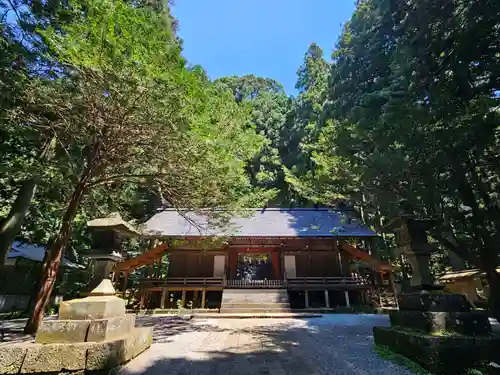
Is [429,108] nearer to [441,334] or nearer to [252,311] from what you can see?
[441,334]

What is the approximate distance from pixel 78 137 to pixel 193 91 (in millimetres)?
Result: 2975

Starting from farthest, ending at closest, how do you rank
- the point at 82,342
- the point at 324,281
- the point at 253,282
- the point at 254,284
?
1. the point at 253,282
2. the point at 254,284
3. the point at 324,281
4. the point at 82,342

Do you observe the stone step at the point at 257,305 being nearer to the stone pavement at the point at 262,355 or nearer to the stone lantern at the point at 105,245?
the stone pavement at the point at 262,355

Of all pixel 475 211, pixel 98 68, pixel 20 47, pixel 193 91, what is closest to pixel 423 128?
pixel 475 211

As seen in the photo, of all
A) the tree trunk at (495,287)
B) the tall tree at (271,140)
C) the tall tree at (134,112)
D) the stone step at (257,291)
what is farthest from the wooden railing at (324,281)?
the tall tree at (134,112)

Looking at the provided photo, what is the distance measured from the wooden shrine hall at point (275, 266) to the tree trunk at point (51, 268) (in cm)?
678

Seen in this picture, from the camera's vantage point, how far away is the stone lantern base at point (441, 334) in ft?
10.6

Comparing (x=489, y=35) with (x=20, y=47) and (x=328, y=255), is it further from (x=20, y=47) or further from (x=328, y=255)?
→ (x=328, y=255)

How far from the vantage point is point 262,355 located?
4.24 meters

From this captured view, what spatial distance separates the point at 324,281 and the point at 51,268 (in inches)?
440

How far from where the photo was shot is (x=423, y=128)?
4.73 m

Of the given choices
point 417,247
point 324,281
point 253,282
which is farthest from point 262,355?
point 324,281

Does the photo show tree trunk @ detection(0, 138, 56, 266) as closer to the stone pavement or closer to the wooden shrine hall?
the stone pavement

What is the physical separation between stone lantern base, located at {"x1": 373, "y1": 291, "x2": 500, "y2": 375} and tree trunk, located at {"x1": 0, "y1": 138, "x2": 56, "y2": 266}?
8.36 m
